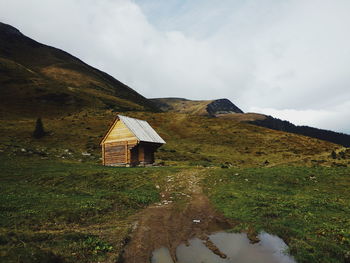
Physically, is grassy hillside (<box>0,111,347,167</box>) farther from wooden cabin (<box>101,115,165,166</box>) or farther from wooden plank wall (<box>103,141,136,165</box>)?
wooden cabin (<box>101,115,165,166</box>)

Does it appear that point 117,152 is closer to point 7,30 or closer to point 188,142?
point 188,142

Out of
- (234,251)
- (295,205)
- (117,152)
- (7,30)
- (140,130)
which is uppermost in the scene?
(7,30)

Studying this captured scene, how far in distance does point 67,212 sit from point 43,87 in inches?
4077

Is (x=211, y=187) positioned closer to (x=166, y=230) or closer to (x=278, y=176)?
(x=278, y=176)

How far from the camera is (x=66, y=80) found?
5187 inches

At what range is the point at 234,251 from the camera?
32.2ft

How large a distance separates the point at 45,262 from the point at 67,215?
5.98 metres

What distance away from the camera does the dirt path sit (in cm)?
1009

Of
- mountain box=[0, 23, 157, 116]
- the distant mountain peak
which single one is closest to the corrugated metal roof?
mountain box=[0, 23, 157, 116]

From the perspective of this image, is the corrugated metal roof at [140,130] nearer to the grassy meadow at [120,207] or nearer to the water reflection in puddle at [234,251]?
the grassy meadow at [120,207]

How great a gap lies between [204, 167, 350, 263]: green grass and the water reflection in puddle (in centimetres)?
57

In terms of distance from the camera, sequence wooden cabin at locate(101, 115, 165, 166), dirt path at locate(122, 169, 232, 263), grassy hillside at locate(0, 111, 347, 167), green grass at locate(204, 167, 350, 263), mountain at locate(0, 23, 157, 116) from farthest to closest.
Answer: mountain at locate(0, 23, 157, 116), grassy hillside at locate(0, 111, 347, 167), wooden cabin at locate(101, 115, 165, 166), dirt path at locate(122, 169, 232, 263), green grass at locate(204, 167, 350, 263)

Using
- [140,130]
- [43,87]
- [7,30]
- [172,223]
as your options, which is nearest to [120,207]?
[172,223]

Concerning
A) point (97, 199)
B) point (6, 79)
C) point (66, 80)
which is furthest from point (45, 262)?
point (66, 80)
